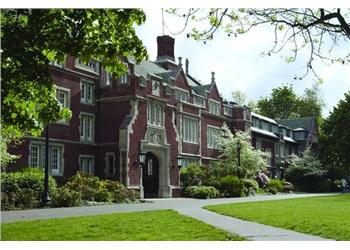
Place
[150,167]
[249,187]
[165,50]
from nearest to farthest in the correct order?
1. [150,167]
2. [249,187]
3. [165,50]

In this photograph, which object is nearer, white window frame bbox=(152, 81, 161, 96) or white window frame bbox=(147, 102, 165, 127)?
white window frame bbox=(152, 81, 161, 96)

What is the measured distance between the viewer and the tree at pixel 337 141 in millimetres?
40156

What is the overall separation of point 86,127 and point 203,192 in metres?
6.69

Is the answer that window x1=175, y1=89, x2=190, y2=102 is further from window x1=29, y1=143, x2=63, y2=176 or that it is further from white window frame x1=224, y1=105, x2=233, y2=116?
window x1=29, y1=143, x2=63, y2=176

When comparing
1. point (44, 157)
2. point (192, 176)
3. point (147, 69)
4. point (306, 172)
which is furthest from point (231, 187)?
point (306, 172)

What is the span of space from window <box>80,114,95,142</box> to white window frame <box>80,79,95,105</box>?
75cm

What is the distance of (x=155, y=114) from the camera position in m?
27.7

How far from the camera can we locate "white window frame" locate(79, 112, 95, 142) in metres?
26.1

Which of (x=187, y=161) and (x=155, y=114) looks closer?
(x=155, y=114)

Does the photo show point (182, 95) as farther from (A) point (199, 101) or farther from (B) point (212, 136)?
(B) point (212, 136)

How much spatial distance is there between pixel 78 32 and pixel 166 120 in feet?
67.1

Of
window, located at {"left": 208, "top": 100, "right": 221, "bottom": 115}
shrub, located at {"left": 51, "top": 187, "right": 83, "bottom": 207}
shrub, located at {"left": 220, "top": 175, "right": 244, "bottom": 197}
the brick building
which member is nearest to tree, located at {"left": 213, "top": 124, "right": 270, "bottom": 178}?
window, located at {"left": 208, "top": 100, "right": 221, "bottom": 115}

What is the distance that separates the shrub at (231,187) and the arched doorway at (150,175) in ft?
11.6
